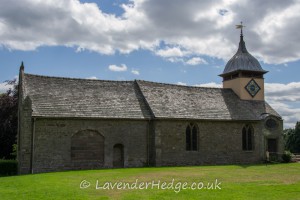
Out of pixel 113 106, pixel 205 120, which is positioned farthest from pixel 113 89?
pixel 205 120

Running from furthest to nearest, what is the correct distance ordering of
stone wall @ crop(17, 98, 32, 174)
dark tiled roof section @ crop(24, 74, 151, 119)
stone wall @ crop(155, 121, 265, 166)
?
stone wall @ crop(155, 121, 265, 166)
dark tiled roof section @ crop(24, 74, 151, 119)
stone wall @ crop(17, 98, 32, 174)

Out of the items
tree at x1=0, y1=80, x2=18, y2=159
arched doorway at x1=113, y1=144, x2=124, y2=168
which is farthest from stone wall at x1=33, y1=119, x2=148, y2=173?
tree at x1=0, y1=80, x2=18, y2=159

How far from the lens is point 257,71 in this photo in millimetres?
39688

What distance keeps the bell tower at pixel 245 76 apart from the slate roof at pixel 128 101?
153 centimetres

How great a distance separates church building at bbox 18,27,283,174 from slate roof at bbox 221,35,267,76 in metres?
2.82

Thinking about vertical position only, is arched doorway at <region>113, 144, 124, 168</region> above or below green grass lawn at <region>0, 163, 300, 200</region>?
above

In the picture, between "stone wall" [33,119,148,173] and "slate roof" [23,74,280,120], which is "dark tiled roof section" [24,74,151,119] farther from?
"stone wall" [33,119,148,173]

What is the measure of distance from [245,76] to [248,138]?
283 inches

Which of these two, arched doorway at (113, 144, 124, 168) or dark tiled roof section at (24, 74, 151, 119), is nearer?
dark tiled roof section at (24, 74, 151, 119)

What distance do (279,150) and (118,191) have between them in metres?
24.1

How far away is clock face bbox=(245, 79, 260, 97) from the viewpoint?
39.0 m

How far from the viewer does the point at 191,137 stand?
Result: 32.8m

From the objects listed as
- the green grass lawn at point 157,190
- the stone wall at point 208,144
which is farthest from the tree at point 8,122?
the green grass lawn at point 157,190

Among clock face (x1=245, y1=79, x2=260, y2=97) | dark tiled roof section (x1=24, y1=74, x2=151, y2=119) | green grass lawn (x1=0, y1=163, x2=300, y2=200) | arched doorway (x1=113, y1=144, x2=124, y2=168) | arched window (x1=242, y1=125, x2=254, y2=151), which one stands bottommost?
green grass lawn (x1=0, y1=163, x2=300, y2=200)
